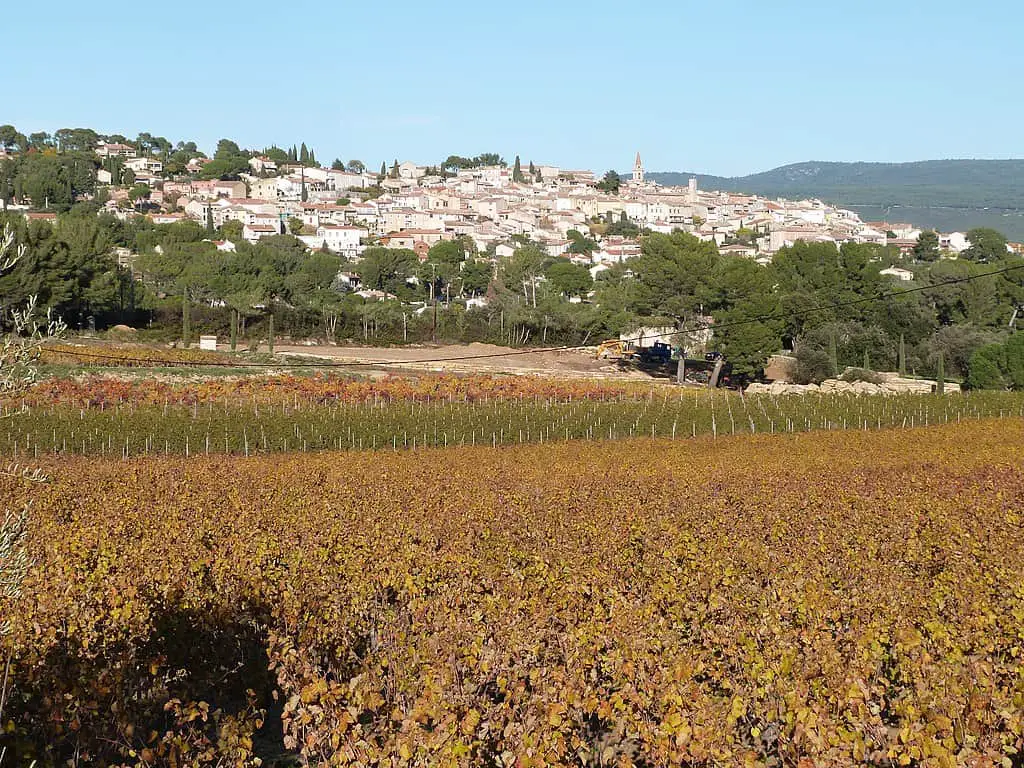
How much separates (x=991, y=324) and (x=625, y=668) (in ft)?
231

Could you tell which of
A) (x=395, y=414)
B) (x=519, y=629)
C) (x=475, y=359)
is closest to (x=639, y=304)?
(x=475, y=359)

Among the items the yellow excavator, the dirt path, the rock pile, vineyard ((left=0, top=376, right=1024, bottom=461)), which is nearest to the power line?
the dirt path

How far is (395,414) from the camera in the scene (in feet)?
106

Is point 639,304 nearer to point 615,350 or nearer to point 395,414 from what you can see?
point 615,350

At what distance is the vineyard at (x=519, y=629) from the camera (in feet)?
24.2

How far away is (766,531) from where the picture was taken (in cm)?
1434

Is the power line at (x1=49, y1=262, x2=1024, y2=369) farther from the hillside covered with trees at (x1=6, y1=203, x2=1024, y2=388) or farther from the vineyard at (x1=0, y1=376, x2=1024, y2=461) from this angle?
the vineyard at (x1=0, y1=376, x2=1024, y2=461)

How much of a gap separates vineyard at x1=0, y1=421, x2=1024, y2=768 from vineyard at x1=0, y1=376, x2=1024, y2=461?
35.4ft

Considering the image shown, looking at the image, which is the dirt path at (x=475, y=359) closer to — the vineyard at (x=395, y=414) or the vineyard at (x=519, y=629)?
the vineyard at (x=395, y=414)

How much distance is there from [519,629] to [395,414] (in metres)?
23.4

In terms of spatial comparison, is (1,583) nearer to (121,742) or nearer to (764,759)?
(121,742)

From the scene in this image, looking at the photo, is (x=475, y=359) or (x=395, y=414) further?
(x=475, y=359)

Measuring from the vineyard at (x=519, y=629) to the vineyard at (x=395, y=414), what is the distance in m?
10.8

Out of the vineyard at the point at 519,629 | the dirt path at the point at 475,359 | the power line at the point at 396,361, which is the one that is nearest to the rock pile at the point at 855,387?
the power line at the point at 396,361
